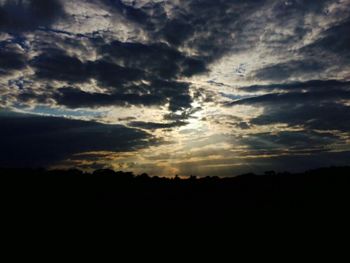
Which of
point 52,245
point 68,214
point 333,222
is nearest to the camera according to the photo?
point 52,245

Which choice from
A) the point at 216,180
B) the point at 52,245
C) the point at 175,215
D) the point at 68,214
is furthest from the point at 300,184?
the point at 52,245

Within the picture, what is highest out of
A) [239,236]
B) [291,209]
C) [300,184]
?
[300,184]

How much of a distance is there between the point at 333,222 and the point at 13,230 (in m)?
21.7

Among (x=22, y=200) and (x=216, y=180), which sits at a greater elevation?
(x=216, y=180)

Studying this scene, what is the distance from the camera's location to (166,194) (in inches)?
1380

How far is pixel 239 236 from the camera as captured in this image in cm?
2161

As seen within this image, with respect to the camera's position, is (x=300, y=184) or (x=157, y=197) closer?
(x=157, y=197)

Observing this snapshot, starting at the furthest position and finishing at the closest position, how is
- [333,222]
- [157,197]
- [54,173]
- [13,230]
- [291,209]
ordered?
[54,173] < [157,197] < [291,209] < [333,222] < [13,230]

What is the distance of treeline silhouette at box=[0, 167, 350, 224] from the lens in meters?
27.1

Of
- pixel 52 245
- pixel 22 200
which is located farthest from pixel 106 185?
pixel 52 245

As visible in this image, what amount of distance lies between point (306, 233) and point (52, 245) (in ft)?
52.8

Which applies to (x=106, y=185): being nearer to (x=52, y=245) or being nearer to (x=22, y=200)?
(x=22, y=200)

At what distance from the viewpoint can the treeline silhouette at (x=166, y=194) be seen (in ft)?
88.8

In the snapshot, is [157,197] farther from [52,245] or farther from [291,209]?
[52,245]
